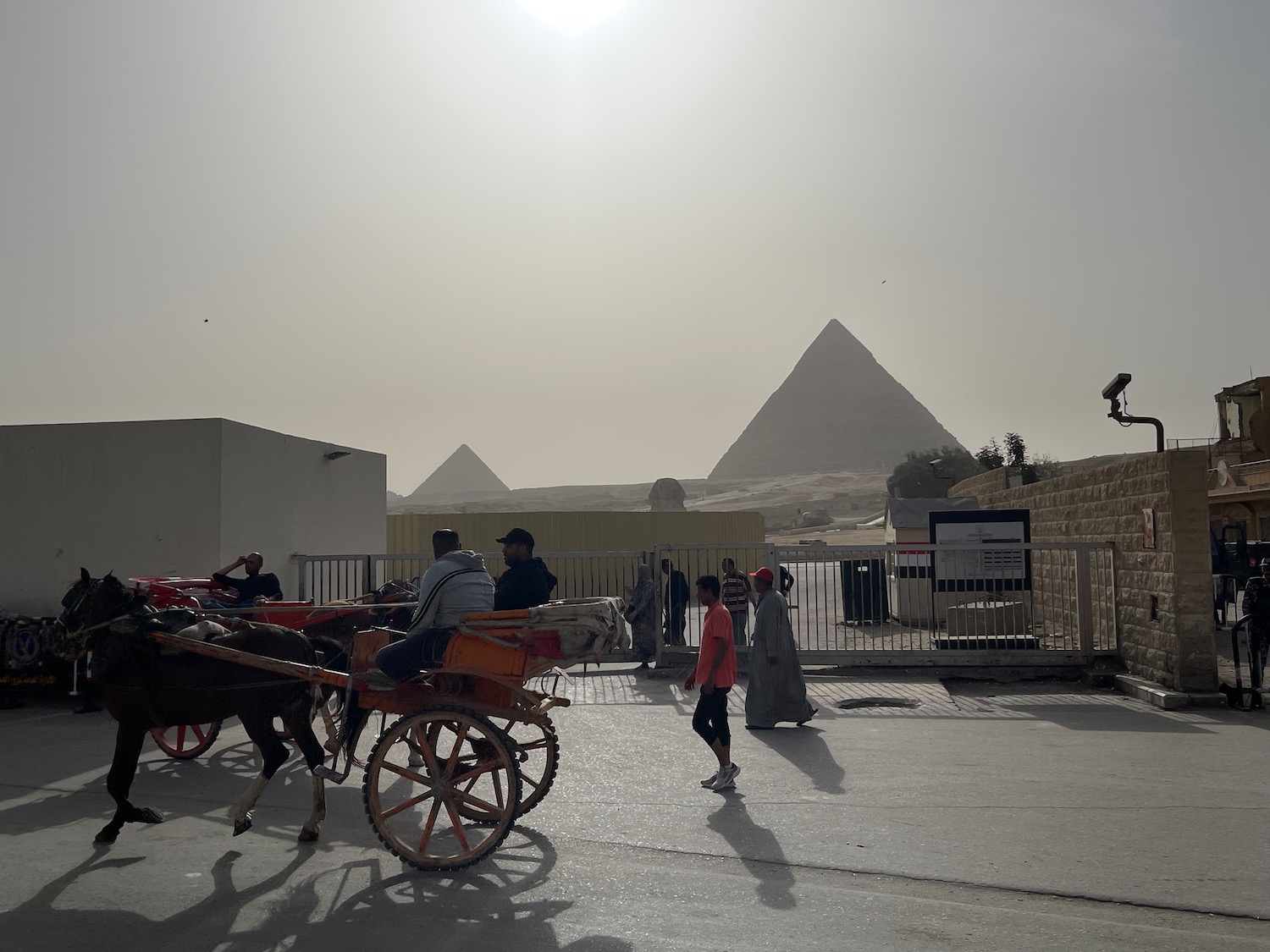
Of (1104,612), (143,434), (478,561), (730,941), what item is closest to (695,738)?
(478,561)

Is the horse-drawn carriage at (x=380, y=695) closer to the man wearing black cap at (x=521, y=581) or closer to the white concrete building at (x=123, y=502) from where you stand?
the man wearing black cap at (x=521, y=581)

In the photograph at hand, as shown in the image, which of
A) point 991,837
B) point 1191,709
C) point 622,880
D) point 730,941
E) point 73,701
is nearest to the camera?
point 730,941

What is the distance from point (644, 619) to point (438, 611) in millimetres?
8354

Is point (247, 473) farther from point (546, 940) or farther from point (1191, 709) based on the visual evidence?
point (1191, 709)

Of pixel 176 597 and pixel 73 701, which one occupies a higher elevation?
pixel 176 597

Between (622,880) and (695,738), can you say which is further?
(695,738)

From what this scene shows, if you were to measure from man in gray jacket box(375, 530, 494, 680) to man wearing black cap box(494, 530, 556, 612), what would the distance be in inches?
5.9

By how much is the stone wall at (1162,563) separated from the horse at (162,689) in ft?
29.0

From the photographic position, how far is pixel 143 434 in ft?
39.0

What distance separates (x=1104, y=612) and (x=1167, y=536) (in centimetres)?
219

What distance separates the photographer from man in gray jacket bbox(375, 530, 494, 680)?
571 cm

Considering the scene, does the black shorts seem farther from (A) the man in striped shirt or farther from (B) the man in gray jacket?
(A) the man in striped shirt

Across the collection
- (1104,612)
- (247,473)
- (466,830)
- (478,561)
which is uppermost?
(247,473)

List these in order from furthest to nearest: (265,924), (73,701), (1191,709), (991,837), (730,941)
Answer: (73,701) < (1191,709) < (991,837) < (265,924) < (730,941)
